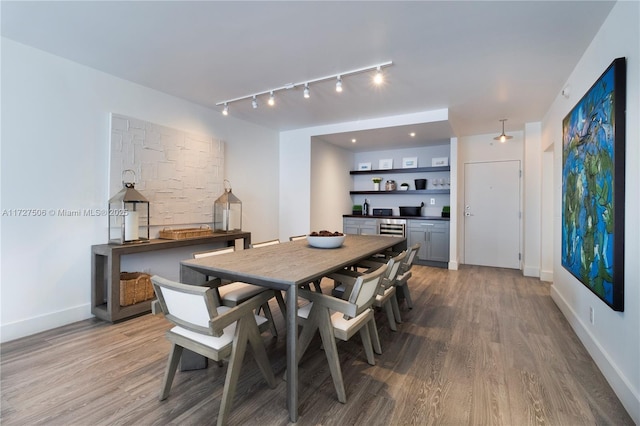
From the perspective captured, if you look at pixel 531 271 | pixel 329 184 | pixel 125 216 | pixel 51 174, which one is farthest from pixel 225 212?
pixel 531 271

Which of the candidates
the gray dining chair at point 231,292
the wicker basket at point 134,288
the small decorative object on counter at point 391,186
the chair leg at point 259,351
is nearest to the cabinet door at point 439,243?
the small decorative object on counter at point 391,186

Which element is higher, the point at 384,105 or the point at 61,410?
the point at 384,105

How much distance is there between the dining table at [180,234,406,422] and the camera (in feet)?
5.27

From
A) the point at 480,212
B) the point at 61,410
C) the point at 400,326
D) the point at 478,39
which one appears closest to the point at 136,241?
the point at 61,410

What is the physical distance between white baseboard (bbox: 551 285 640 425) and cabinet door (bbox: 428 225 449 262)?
244cm

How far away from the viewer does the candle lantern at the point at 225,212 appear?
165 inches

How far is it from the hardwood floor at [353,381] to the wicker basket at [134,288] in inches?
8.9

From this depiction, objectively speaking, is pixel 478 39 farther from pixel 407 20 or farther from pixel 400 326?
pixel 400 326

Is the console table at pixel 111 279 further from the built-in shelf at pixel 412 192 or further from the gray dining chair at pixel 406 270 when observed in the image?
the built-in shelf at pixel 412 192

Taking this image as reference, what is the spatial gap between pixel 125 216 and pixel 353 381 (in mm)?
2731

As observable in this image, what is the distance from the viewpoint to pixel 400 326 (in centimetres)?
289

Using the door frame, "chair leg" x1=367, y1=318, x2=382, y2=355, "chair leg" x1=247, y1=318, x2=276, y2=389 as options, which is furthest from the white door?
"chair leg" x1=247, y1=318, x2=276, y2=389

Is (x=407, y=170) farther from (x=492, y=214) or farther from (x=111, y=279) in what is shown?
(x=111, y=279)

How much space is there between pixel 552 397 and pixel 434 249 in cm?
381
